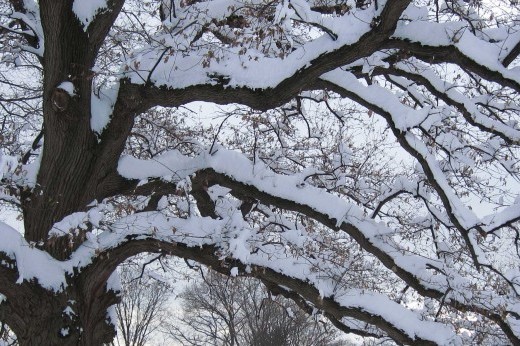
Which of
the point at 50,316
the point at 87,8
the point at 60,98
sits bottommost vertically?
the point at 50,316

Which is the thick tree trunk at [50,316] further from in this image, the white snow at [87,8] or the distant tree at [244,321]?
the distant tree at [244,321]

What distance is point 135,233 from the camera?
4.67 m

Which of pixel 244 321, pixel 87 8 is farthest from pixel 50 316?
pixel 244 321

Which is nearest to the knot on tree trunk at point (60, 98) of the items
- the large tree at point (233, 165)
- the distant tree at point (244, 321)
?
the large tree at point (233, 165)

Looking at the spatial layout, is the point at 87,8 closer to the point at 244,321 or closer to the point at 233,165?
the point at 233,165

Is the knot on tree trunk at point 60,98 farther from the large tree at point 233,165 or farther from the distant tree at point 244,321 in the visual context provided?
the distant tree at point 244,321

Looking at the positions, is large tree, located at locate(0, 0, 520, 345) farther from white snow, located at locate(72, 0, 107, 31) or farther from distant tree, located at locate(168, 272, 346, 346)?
A: distant tree, located at locate(168, 272, 346, 346)

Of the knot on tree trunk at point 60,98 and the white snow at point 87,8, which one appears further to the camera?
the knot on tree trunk at point 60,98

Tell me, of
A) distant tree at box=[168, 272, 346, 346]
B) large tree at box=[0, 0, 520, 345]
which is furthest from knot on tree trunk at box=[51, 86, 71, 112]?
distant tree at box=[168, 272, 346, 346]

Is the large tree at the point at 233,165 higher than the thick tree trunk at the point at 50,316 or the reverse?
higher

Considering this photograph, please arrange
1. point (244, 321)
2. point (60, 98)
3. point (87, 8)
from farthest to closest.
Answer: point (244, 321), point (60, 98), point (87, 8)

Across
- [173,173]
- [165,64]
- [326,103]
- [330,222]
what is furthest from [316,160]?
[165,64]

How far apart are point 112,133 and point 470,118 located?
3795 millimetres

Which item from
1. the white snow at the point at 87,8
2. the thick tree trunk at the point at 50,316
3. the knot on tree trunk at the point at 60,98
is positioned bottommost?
the thick tree trunk at the point at 50,316
